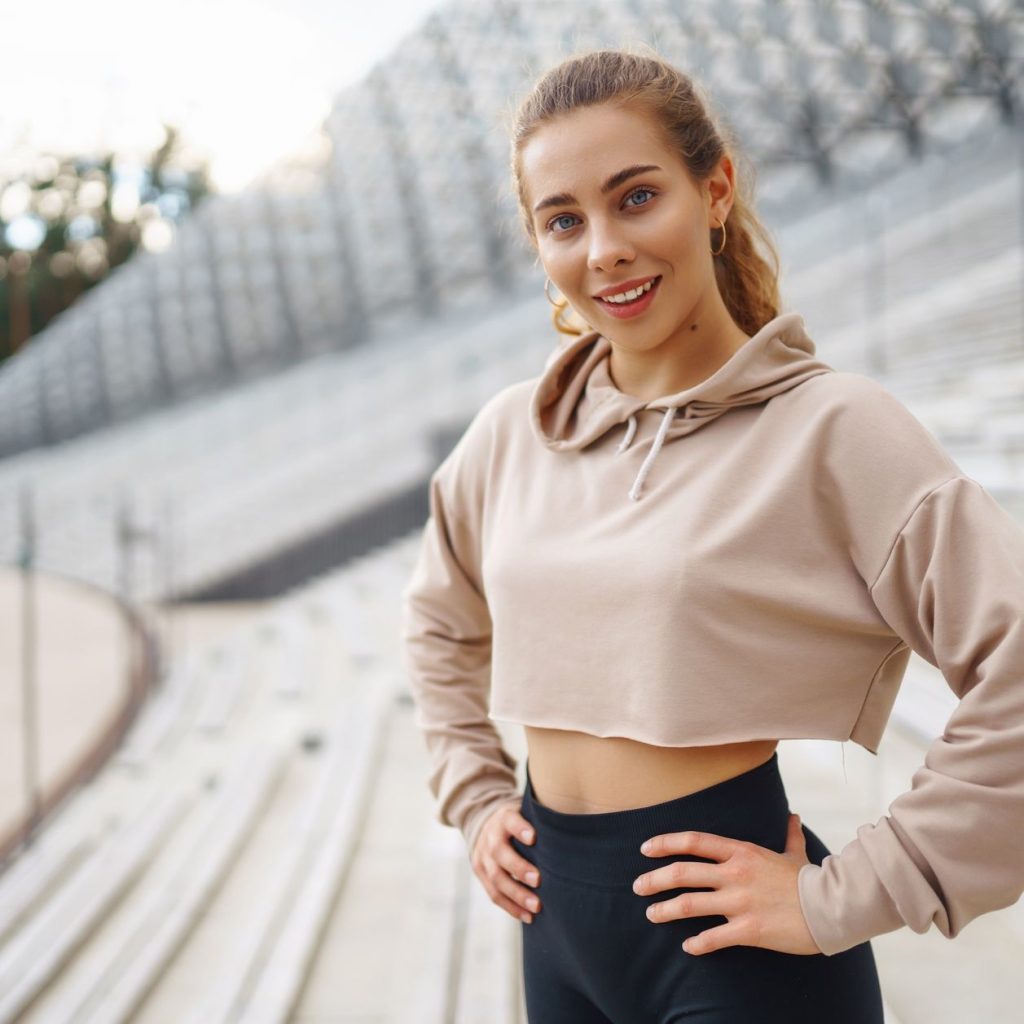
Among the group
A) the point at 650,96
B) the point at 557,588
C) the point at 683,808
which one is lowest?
the point at 683,808

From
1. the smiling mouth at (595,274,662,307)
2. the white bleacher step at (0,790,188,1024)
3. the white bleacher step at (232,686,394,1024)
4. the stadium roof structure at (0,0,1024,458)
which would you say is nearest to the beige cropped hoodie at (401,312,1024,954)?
the smiling mouth at (595,274,662,307)

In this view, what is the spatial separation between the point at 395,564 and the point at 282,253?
1574cm

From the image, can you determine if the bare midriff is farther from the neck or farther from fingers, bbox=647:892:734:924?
the neck

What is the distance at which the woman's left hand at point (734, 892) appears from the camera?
943mm

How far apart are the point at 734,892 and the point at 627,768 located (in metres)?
0.17

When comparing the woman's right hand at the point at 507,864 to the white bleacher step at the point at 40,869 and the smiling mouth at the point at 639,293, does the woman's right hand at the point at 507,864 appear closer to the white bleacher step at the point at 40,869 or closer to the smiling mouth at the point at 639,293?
the smiling mouth at the point at 639,293

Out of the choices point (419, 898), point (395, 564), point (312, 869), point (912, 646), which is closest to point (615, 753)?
point (912, 646)

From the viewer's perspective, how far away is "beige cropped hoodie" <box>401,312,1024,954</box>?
0.86 m

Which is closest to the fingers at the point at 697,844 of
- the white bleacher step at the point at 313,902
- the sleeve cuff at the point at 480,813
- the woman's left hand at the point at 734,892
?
the woman's left hand at the point at 734,892

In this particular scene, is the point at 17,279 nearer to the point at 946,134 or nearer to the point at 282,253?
the point at 282,253

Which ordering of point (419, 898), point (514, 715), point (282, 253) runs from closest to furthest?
point (514, 715) → point (419, 898) → point (282, 253)

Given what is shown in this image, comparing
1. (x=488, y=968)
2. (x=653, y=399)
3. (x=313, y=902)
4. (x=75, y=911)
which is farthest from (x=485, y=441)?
(x=75, y=911)

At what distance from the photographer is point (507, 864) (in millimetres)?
1173

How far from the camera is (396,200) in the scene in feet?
76.2
